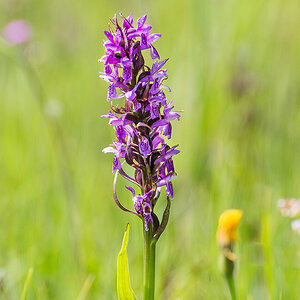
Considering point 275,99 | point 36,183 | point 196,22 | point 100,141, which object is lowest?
point 36,183

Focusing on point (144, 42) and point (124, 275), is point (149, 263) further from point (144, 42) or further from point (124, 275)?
point (144, 42)

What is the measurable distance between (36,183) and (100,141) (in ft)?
5.75

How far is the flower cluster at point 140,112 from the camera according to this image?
5.10 ft

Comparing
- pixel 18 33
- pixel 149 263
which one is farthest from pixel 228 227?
pixel 18 33

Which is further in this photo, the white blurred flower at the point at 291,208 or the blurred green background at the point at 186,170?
the blurred green background at the point at 186,170

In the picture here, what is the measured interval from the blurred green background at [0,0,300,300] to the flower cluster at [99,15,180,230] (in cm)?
55

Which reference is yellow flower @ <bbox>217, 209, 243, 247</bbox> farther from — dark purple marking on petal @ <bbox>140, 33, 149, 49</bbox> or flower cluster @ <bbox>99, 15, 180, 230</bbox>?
dark purple marking on petal @ <bbox>140, 33, 149, 49</bbox>

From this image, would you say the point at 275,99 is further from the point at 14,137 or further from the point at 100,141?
the point at 14,137

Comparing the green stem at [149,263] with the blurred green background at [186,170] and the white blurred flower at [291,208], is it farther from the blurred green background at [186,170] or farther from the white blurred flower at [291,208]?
the white blurred flower at [291,208]

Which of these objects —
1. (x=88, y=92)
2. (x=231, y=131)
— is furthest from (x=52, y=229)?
(x=88, y=92)

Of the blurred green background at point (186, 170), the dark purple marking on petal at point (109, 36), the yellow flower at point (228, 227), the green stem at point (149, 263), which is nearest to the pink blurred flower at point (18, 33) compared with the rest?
the blurred green background at point (186, 170)

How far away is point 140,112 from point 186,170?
2.44m

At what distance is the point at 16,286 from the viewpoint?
89.0 inches

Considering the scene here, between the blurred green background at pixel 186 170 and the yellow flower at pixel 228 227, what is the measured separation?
0.43ft
